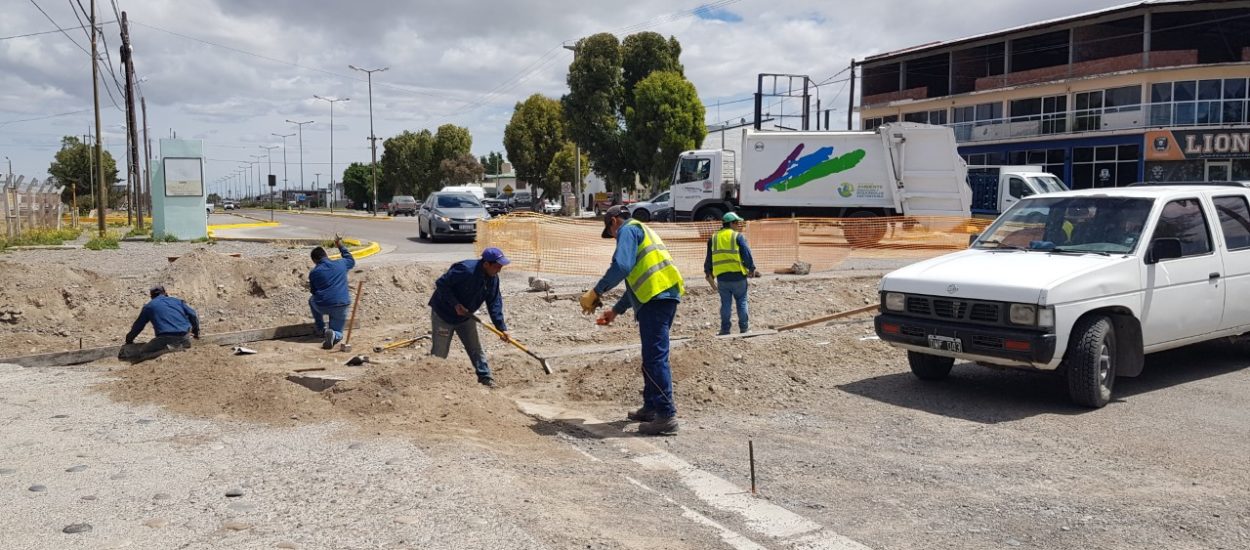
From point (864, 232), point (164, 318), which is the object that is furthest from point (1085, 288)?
point (864, 232)

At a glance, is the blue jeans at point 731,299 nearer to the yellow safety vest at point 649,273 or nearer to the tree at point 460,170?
the yellow safety vest at point 649,273

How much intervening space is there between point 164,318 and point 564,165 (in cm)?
5524

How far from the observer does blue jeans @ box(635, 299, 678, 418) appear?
21.8 ft

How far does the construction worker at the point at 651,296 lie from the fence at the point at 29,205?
25.5 meters

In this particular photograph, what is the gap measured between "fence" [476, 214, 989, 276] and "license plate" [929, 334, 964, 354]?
981 centimetres

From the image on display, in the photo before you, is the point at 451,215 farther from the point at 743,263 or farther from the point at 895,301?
the point at 895,301

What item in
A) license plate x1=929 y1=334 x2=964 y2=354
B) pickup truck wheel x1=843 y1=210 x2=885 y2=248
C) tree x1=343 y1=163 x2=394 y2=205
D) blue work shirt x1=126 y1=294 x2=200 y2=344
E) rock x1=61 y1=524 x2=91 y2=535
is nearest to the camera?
rock x1=61 y1=524 x2=91 y2=535

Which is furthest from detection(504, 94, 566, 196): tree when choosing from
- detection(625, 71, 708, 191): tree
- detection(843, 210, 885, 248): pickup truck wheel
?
detection(843, 210, 885, 248): pickup truck wheel

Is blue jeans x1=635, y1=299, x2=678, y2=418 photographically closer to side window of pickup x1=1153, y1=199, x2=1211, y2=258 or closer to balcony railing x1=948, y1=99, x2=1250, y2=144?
side window of pickup x1=1153, y1=199, x2=1211, y2=258

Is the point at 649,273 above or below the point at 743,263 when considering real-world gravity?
above

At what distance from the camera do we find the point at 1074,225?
7.95 meters

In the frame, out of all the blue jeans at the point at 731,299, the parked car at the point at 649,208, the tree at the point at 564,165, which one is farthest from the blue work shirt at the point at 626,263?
the tree at the point at 564,165

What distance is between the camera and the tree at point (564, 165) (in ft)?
205

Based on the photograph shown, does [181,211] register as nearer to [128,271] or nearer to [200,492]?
[128,271]
